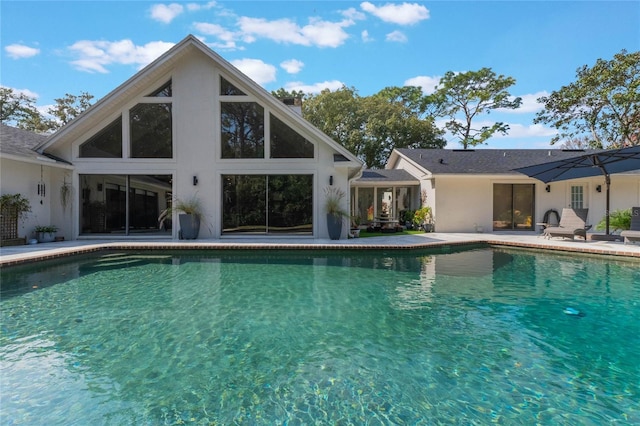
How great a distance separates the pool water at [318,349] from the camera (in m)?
3.09

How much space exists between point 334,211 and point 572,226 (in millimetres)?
9247

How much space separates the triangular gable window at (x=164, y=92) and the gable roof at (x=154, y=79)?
389 millimetres

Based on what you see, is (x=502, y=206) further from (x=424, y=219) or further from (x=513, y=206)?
(x=424, y=219)

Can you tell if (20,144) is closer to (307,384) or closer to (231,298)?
(231,298)

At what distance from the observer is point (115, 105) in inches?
509

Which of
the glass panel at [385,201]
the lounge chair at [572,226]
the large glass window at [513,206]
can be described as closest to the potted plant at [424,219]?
the glass panel at [385,201]

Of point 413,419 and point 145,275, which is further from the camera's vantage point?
point 145,275

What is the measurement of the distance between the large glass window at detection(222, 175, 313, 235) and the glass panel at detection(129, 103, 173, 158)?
2614 mm

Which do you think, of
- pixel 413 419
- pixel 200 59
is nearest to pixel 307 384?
pixel 413 419

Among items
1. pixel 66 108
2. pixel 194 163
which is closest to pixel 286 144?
pixel 194 163

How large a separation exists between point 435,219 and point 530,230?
4.79 metres

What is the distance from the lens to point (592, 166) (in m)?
12.7

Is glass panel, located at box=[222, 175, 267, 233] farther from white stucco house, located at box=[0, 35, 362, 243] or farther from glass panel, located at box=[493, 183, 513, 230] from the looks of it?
glass panel, located at box=[493, 183, 513, 230]

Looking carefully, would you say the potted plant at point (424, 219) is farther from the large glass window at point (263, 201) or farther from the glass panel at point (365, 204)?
the large glass window at point (263, 201)
